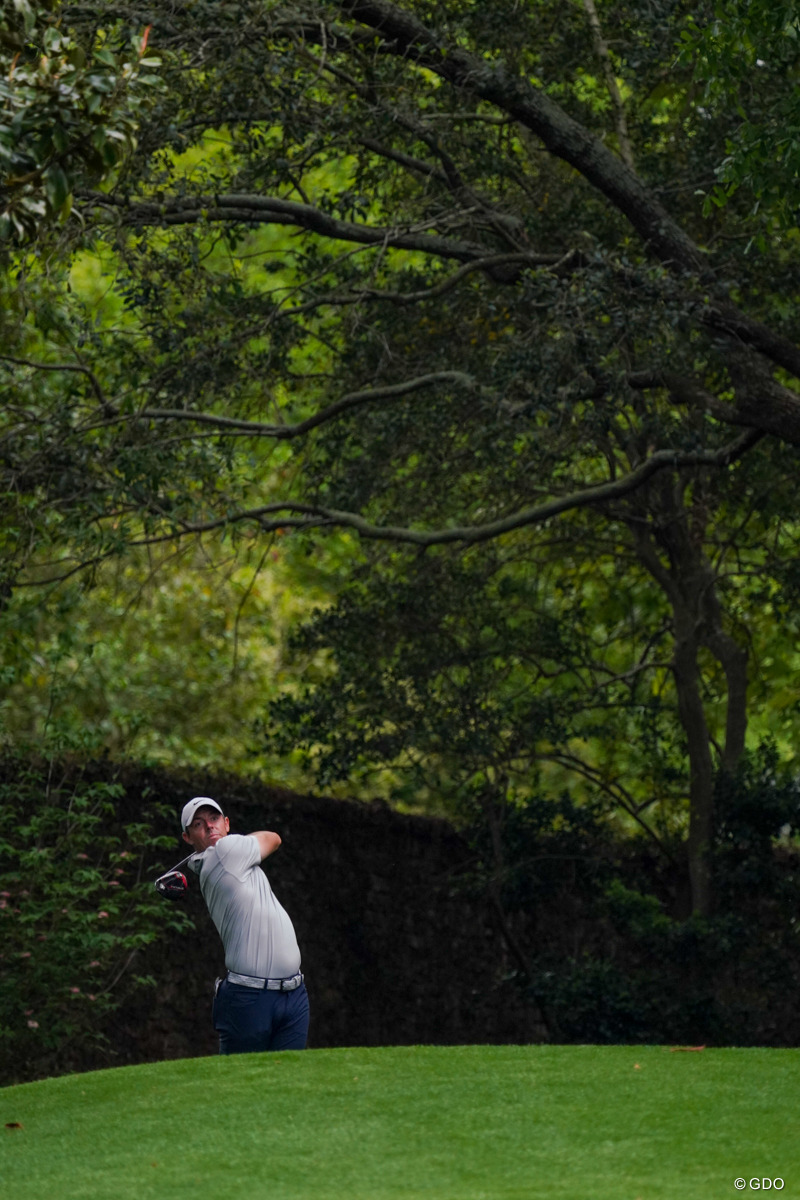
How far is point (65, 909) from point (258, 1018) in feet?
9.61

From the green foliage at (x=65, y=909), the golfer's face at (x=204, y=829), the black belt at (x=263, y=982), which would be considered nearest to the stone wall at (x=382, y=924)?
the green foliage at (x=65, y=909)

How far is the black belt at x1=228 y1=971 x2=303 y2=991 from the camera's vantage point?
7.87 metres

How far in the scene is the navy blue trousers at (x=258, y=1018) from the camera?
7.95 metres

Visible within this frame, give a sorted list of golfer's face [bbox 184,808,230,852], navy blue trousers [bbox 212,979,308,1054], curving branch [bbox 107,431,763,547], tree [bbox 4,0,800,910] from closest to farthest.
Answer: navy blue trousers [bbox 212,979,308,1054], golfer's face [bbox 184,808,230,852], tree [bbox 4,0,800,910], curving branch [bbox 107,431,763,547]

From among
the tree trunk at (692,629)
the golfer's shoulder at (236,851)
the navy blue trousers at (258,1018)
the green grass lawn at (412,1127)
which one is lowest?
the green grass lawn at (412,1127)

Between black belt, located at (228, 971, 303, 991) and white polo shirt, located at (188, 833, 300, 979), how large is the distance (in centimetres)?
3

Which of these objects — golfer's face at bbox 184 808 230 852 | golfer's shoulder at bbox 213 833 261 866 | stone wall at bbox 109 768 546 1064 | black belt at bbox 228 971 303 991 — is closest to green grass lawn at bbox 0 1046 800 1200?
black belt at bbox 228 971 303 991

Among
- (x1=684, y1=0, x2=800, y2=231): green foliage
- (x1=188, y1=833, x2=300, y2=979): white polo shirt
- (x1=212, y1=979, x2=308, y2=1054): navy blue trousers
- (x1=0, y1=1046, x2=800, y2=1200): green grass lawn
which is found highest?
(x1=684, y1=0, x2=800, y2=231): green foliage

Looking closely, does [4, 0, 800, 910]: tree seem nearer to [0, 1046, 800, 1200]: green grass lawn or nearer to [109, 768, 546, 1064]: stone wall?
[109, 768, 546, 1064]: stone wall

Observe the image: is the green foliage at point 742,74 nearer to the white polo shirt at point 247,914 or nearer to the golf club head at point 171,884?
the white polo shirt at point 247,914

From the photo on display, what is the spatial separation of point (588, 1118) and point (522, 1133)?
39 cm

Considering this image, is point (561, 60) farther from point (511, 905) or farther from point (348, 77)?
point (511, 905)

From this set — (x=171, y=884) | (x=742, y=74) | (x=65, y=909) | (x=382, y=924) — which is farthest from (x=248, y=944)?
(x=382, y=924)

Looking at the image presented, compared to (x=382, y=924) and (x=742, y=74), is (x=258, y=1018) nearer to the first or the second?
(x=382, y=924)
